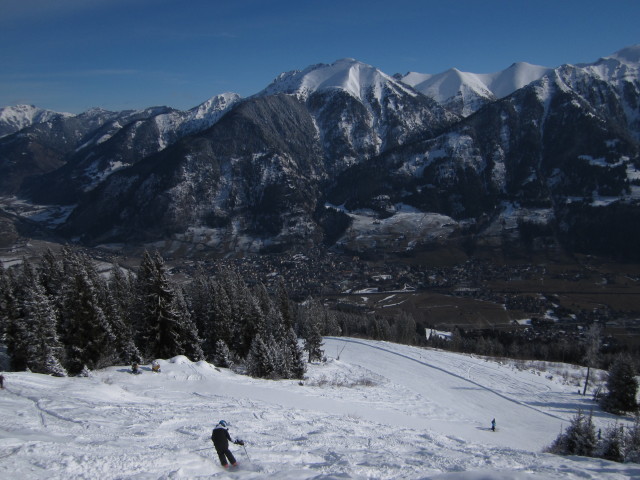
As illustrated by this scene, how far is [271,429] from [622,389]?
1638 inches

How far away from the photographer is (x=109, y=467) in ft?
41.9

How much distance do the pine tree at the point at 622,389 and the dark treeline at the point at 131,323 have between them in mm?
32800

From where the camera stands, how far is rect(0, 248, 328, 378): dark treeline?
35.2 metres

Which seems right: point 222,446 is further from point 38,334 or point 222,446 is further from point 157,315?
point 157,315

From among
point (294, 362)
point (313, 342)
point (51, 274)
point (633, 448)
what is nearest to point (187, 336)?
point (294, 362)

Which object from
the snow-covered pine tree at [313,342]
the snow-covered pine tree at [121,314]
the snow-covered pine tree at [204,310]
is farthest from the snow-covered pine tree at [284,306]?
the snow-covered pine tree at [121,314]

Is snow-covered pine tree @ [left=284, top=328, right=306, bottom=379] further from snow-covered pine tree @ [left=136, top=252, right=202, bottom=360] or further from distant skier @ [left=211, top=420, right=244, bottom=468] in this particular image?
distant skier @ [left=211, top=420, right=244, bottom=468]

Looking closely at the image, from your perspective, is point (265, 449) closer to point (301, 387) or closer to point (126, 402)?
point (126, 402)

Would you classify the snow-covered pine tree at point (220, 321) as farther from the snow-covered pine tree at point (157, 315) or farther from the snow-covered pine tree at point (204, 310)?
the snow-covered pine tree at point (157, 315)

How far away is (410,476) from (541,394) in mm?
43086

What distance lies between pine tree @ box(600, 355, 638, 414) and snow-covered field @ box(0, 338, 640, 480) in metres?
1.88

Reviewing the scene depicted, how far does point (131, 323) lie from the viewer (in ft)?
149

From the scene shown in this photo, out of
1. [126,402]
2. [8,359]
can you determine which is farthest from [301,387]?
[8,359]

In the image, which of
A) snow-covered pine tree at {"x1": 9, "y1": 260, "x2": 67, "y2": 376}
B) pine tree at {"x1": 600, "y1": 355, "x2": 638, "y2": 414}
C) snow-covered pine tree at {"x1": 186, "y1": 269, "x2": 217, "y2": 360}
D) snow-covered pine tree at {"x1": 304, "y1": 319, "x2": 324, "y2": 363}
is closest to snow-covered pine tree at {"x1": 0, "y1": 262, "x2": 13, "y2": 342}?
snow-covered pine tree at {"x1": 9, "y1": 260, "x2": 67, "y2": 376}
